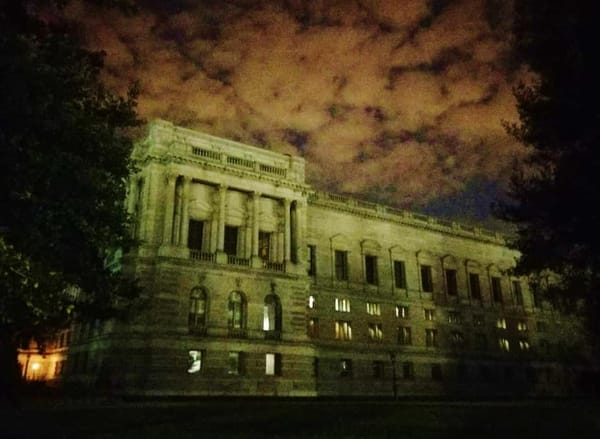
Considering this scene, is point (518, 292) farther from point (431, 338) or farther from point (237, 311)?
point (237, 311)

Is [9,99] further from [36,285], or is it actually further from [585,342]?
[585,342]

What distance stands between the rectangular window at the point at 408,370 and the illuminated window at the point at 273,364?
16941 millimetres

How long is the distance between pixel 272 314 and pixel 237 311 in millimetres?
3490

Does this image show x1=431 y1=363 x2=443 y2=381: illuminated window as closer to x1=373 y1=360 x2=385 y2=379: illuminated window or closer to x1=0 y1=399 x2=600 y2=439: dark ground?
x1=373 y1=360 x2=385 y2=379: illuminated window

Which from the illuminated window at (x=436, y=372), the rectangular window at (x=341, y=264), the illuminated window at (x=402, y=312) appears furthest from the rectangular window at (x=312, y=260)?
the illuminated window at (x=436, y=372)

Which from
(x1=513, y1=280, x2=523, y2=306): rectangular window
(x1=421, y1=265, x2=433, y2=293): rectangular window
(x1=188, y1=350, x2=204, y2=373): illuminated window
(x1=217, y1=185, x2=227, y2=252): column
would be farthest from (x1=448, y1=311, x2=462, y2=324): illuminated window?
(x1=188, y1=350, x2=204, y2=373): illuminated window

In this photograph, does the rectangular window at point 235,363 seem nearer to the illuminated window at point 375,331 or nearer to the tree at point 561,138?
the illuminated window at point 375,331

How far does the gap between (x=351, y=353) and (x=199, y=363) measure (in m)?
17.3

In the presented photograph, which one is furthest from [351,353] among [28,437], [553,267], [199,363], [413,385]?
[28,437]

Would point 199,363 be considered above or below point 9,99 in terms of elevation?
below

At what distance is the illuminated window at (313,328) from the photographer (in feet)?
163

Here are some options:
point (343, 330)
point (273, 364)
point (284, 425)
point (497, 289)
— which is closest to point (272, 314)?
point (273, 364)

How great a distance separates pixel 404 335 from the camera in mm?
56594

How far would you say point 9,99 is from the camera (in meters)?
14.5
